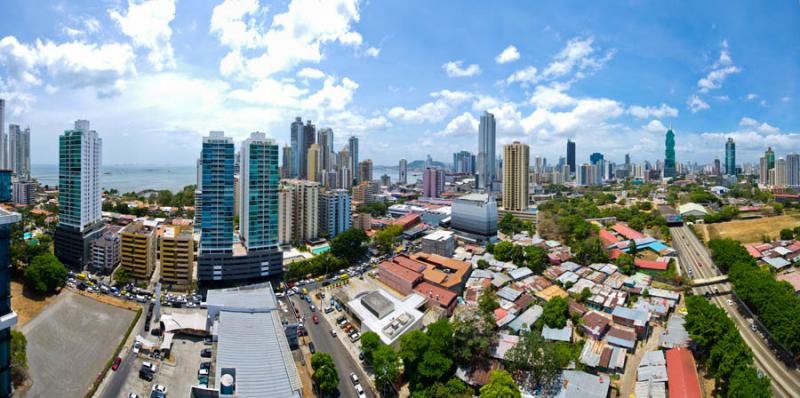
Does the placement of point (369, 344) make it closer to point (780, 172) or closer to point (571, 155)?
point (780, 172)

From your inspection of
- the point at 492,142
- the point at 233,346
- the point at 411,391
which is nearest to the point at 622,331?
the point at 411,391

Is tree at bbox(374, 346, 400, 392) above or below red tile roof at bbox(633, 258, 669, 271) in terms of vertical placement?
below

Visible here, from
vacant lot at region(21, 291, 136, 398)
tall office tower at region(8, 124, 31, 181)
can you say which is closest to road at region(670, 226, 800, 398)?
vacant lot at region(21, 291, 136, 398)

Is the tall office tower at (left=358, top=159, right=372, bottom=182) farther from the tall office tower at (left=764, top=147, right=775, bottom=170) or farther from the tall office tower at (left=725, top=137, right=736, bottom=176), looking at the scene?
the tall office tower at (left=725, top=137, right=736, bottom=176)

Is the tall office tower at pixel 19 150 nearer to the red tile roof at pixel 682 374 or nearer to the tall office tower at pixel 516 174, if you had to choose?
the tall office tower at pixel 516 174

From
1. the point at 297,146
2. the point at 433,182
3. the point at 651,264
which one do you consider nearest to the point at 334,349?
the point at 651,264
